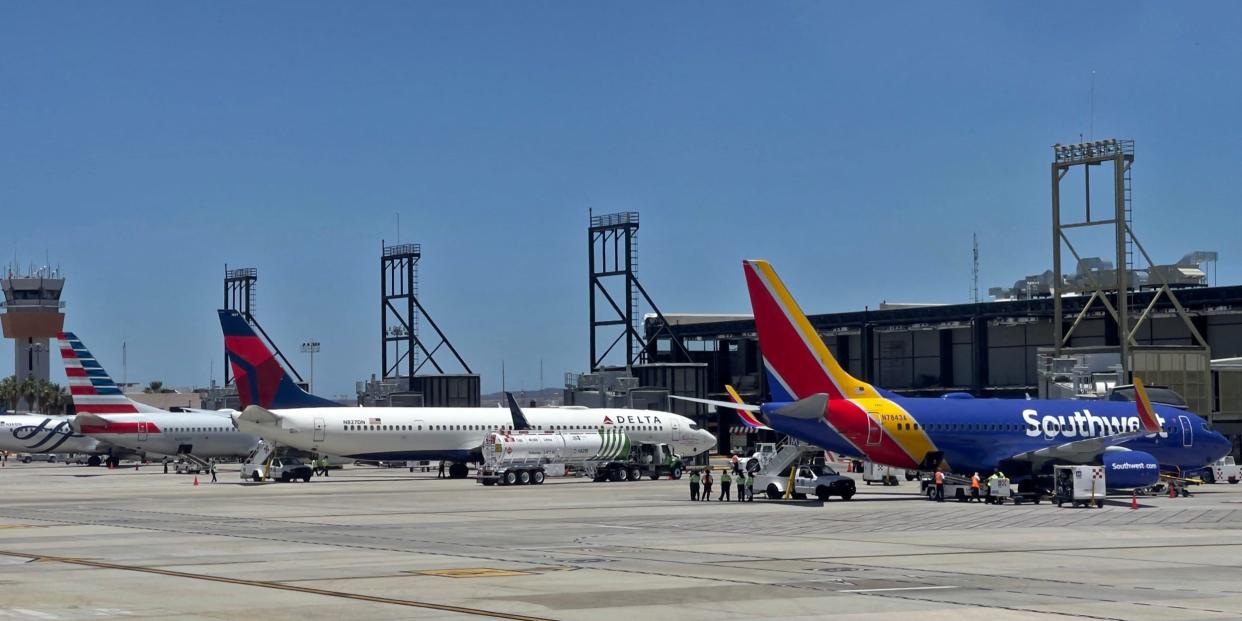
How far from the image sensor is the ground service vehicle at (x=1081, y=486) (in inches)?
1905

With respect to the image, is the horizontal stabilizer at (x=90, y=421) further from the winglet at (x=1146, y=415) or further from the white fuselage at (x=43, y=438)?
the winglet at (x=1146, y=415)

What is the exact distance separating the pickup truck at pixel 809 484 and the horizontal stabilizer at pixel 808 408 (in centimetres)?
299

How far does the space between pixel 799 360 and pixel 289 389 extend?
33596 mm

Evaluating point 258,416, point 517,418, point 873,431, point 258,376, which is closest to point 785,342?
point 873,431

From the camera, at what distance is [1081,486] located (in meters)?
48.7

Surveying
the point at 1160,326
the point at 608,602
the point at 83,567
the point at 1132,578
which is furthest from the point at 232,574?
the point at 1160,326

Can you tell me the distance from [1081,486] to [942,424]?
5343mm

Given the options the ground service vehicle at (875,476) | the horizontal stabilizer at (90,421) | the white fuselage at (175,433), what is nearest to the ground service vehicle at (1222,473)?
the ground service vehicle at (875,476)

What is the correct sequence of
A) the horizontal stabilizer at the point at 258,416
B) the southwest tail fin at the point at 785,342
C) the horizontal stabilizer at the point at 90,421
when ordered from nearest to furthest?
the southwest tail fin at the point at 785,342
the horizontal stabilizer at the point at 258,416
the horizontal stabilizer at the point at 90,421

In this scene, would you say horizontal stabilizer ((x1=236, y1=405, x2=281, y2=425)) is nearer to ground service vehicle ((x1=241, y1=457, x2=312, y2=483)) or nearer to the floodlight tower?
ground service vehicle ((x1=241, y1=457, x2=312, y2=483))

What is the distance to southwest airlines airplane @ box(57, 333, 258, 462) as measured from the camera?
290 ft

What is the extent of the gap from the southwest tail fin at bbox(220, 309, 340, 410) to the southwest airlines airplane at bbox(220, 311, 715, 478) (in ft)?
0.16

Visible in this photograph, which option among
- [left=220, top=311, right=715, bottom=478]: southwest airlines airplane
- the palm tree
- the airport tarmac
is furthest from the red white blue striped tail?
the palm tree

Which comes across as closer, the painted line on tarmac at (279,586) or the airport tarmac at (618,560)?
the painted line on tarmac at (279,586)
